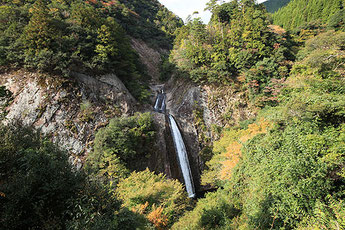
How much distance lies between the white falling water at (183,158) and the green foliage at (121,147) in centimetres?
395

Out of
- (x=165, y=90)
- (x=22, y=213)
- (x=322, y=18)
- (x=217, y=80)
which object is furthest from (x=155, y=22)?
(x=22, y=213)

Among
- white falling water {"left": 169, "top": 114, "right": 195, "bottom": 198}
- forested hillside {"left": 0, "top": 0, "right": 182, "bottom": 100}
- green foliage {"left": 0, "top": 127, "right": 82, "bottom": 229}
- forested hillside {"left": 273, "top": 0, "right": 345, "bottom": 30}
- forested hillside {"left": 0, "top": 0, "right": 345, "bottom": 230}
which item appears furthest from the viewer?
forested hillside {"left": 273, "top": 0, "right": 345, "bottom": 30}

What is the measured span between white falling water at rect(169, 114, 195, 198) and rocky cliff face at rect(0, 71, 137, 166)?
7.42 meters

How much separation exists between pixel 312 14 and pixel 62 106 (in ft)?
192

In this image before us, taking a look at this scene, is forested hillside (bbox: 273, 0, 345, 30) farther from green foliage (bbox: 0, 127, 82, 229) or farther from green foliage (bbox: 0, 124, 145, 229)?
green foliage (bbox: 0, 127, 82, 229)

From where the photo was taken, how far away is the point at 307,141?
24.3 feet

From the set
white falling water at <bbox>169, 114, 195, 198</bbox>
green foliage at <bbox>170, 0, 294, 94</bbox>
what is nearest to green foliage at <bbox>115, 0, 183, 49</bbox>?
green foliage at <bbox>170, 0, 294, 94</bbox>

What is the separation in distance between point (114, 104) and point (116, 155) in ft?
21.4

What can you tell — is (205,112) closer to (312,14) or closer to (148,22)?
(148,22)

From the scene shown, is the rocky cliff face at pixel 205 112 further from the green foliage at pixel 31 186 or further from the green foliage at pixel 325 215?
the green foliage at pixel 31 186

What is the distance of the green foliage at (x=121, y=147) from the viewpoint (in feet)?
38.4

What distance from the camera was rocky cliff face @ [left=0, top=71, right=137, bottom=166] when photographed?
497 inches

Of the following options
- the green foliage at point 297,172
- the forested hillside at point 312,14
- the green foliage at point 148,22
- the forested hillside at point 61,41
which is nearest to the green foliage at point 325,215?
the green foliage at point 297,172

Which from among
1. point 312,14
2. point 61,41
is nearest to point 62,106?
point 61,41
